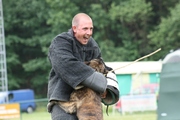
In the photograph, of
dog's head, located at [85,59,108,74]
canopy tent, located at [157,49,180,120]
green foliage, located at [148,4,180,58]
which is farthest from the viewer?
green foliage, located at [148,4,180,58]

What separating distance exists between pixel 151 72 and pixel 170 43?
1209 cm

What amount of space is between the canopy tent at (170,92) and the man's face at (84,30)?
5.03 metres

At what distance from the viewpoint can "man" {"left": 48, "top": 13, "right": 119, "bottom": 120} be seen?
17.3 ft

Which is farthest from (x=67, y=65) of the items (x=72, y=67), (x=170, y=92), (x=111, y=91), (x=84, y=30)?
(x=170, y=92)

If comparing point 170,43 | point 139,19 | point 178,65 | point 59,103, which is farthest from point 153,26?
point 59,103

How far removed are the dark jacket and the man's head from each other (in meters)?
0.09

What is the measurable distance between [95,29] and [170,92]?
31.2 m

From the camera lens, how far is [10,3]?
42719 millimetres

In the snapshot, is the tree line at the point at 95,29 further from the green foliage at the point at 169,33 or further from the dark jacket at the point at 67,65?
the dark jacket at the point at 67,65

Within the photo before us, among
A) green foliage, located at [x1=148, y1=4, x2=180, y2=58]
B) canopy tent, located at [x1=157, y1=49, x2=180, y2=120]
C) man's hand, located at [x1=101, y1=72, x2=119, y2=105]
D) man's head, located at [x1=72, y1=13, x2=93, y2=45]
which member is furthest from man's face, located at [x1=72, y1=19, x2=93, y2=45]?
green foliage, located at [x1=148, y1=4, x2=180, y2=58]

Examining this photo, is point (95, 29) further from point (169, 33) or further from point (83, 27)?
point (83, 27)

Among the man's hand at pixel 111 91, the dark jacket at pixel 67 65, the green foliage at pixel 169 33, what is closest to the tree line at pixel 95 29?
the green foliage at pixel 169 33

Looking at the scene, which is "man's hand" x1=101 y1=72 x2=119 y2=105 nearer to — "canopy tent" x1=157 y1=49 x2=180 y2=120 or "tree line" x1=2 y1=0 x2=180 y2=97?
"canopy tent" x1=157 y1=49 x2=180 y2=120

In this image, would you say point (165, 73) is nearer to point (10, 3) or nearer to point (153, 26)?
point (153, 26)
